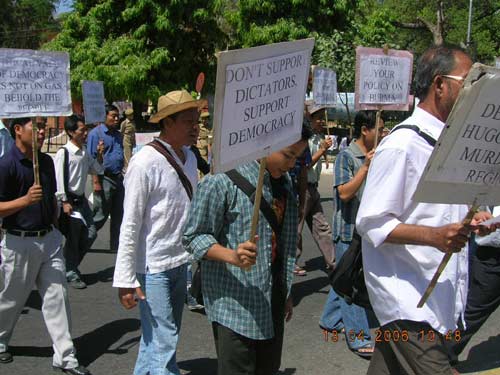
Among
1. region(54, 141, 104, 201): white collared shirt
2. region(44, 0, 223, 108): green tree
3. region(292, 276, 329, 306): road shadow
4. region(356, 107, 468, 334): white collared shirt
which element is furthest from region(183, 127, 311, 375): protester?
region(44, 0, 223, 108): green tree

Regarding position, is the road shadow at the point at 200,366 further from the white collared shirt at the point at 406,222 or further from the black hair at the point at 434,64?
the black hair at the point at 434,64

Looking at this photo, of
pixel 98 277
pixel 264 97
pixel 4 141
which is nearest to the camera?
pixel 264 97

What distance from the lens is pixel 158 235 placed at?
12.5 ft

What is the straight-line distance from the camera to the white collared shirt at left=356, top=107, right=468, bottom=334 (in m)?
2.57

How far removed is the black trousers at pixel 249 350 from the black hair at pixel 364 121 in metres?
2.32

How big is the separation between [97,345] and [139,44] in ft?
55.9

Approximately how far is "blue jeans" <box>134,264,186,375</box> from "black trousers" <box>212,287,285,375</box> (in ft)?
2.28

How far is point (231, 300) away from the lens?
10.1ft

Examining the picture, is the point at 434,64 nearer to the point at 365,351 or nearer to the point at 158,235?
the point at 158,235

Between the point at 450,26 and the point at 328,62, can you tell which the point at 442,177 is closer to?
the point at 328,62

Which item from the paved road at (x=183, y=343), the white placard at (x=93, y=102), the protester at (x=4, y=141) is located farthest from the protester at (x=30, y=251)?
→ the white placard at (x=93, y=102)

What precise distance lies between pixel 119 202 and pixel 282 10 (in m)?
14.1

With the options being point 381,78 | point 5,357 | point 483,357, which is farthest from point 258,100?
point 381,78

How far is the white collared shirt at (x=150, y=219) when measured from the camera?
3686 millimetres
